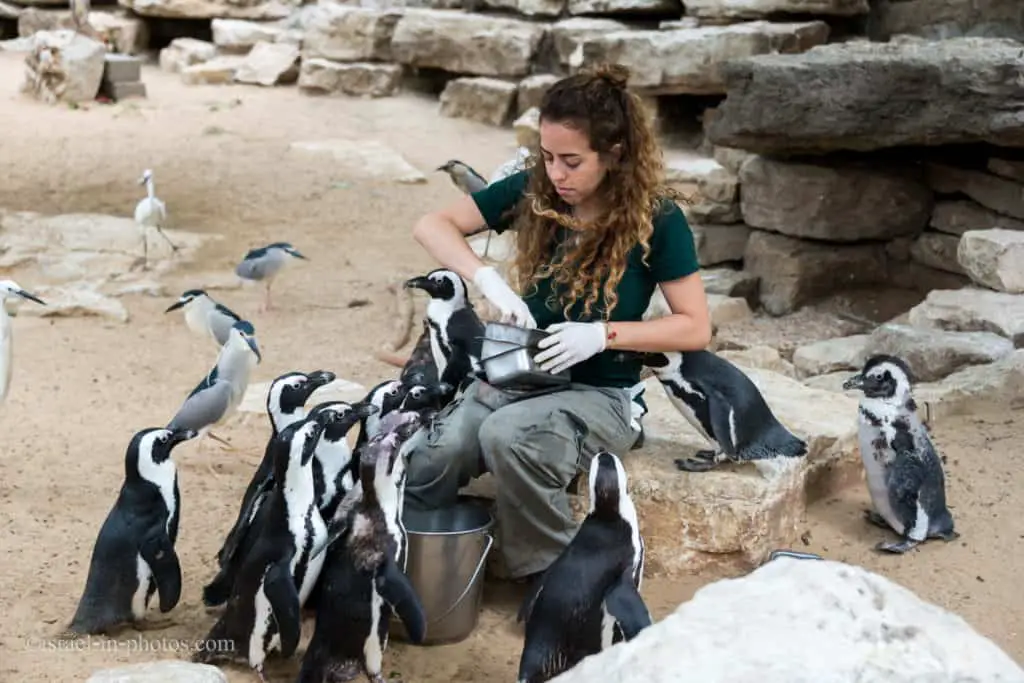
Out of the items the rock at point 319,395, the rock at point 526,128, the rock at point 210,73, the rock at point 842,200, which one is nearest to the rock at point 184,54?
the rock at point 210,73

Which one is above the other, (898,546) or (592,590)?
(592,590)

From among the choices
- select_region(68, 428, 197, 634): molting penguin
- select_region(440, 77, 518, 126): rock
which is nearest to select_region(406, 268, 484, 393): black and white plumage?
select_region(68, 428, 197, 634): molting penguin

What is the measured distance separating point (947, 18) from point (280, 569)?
8037 millimetres

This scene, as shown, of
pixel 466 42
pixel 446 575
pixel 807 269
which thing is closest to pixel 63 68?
pixel 466 42

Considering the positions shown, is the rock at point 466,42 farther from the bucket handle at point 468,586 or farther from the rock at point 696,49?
the bucket handle at point 468,586

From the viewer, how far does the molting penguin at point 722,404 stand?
161 inches

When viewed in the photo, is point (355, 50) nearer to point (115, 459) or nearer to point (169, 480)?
point (115, 459)

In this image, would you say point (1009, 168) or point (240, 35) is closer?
point (1009, 168)

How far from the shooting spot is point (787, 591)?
7.66 ft

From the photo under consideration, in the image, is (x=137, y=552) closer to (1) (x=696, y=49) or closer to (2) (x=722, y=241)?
(2) (x=722, y=241)

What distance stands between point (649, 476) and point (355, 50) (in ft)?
Answer: 36.9

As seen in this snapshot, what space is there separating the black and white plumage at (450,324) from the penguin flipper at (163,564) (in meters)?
1.29

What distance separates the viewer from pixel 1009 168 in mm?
7676

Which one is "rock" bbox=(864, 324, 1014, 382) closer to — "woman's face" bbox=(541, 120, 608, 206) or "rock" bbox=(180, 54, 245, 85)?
"woman's face" bbox=(541, 120, 608, 206)
